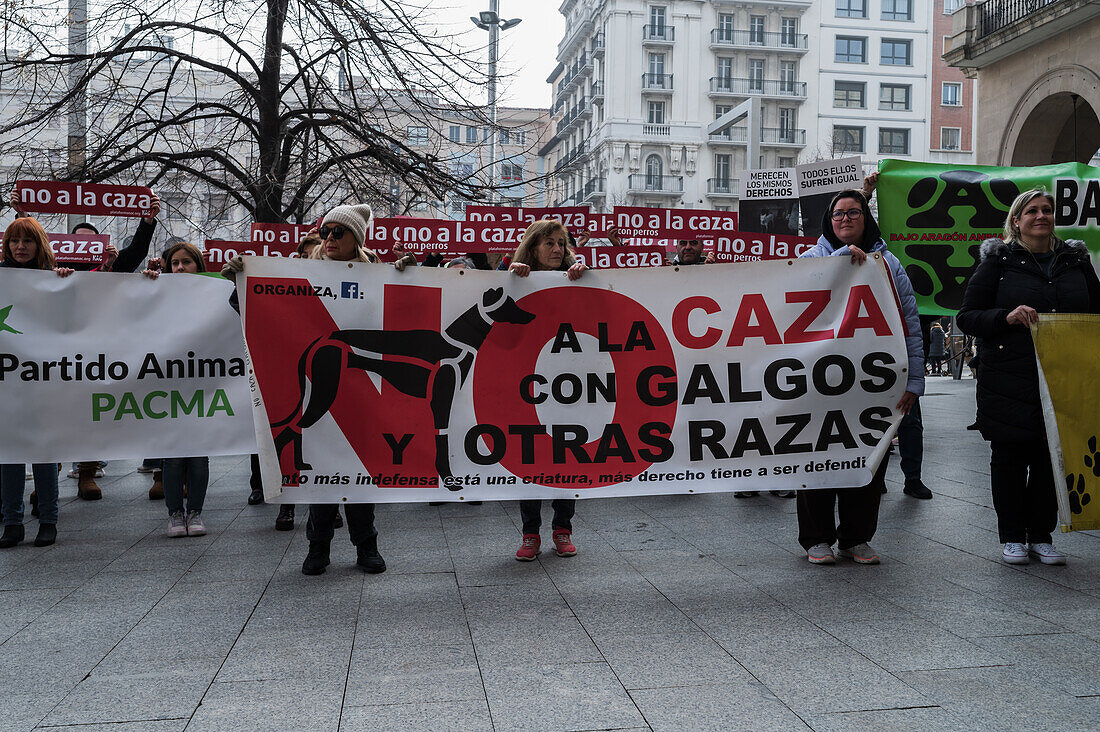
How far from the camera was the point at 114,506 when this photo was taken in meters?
7.75

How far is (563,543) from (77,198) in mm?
5443

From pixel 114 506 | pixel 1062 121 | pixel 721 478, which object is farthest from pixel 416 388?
pixel 1062 121

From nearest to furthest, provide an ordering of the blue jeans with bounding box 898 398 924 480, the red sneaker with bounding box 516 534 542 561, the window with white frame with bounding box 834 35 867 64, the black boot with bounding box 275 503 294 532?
the red sneaker with bounding box 516 534 542 561, the black boot with bounding box 275 503 294 532, the blue jeans with bounding box 898 398 924 480, the window with white frame with bounding box 834 35 867 64

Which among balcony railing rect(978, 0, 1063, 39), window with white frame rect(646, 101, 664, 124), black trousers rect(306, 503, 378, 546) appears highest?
window with white frame rect(646, 101, 664, 124)

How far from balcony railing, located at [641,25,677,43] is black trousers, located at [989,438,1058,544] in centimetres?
6619

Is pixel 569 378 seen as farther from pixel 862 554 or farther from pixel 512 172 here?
pixel 512 172

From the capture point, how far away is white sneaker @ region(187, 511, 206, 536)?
6.52 m

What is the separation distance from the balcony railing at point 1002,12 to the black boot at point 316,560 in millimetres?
14807

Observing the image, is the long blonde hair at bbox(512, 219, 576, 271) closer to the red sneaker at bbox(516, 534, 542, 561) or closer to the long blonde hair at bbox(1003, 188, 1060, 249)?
the red sneaker at bbox(516, 534, 542, 561)

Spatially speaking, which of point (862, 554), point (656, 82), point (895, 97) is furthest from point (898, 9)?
point (862, 554)

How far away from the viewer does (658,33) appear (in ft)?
222

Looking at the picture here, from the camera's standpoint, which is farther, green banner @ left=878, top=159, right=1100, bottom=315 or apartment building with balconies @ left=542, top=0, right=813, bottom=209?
apartment building with balconies @ left=542, top=0, right=813, bottom=209

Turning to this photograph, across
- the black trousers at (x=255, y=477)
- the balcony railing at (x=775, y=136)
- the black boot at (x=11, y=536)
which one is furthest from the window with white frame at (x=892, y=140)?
the black boot at (x=11, y=536)

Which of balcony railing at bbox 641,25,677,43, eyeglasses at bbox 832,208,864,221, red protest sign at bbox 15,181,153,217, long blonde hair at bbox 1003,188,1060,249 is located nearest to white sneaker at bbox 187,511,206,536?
red protest sign at bbox 15,181,153,217
